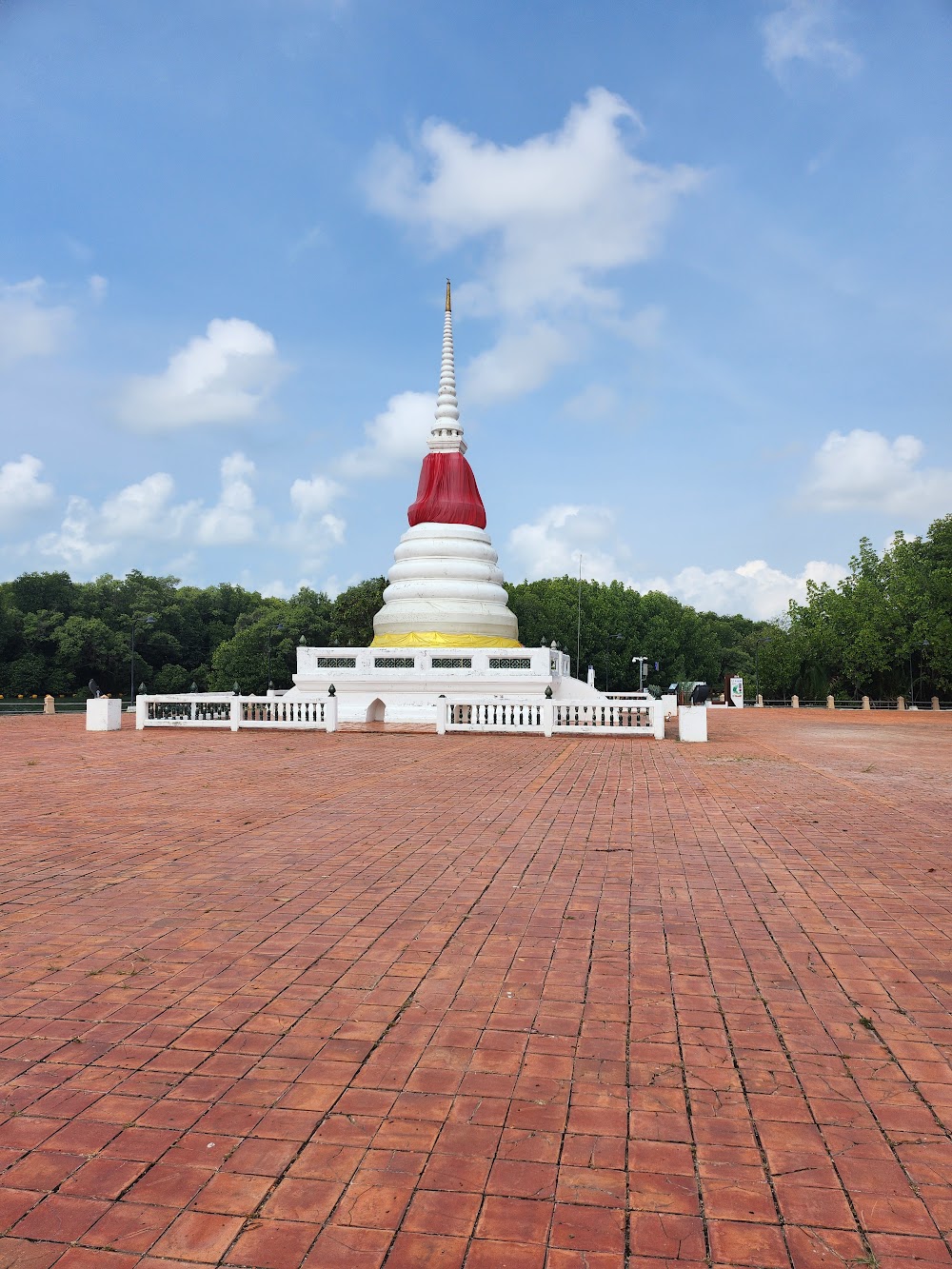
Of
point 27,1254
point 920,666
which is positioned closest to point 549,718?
point 27,1254

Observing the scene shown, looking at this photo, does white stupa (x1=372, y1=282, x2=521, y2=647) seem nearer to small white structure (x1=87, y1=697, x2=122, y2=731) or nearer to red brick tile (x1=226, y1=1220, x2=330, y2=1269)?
small white structure (x1=87, y1=697, x2=122, y2=731)

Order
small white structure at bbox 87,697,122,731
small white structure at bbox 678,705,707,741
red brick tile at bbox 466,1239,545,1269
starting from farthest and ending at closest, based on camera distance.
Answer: small white structure at bbox 87,697,122,731 → small white structure at bbox 678,705,707,741 → red brick tile at bbox 466,1239,545,1269

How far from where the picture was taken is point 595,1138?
3.10 metres

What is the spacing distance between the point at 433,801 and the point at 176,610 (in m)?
63.2

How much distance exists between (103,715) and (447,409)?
64.4 ft

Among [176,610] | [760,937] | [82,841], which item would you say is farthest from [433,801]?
[176,610]

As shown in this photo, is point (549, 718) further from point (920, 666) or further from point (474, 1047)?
point (920, 666)

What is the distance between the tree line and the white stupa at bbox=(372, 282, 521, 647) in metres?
21.1

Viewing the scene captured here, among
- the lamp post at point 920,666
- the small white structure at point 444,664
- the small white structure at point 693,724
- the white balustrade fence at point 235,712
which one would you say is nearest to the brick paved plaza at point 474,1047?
the small white structure at point 693,724

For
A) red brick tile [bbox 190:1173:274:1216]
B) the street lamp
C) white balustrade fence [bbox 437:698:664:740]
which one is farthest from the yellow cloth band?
red brick tile [bbox 190:1173:274:1216]

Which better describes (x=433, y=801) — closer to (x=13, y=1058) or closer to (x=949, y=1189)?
(x=13, y=1058)

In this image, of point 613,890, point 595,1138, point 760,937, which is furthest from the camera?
point 613,890

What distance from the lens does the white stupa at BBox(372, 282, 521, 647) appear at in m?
31.2

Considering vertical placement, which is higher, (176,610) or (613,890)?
(176,610)
